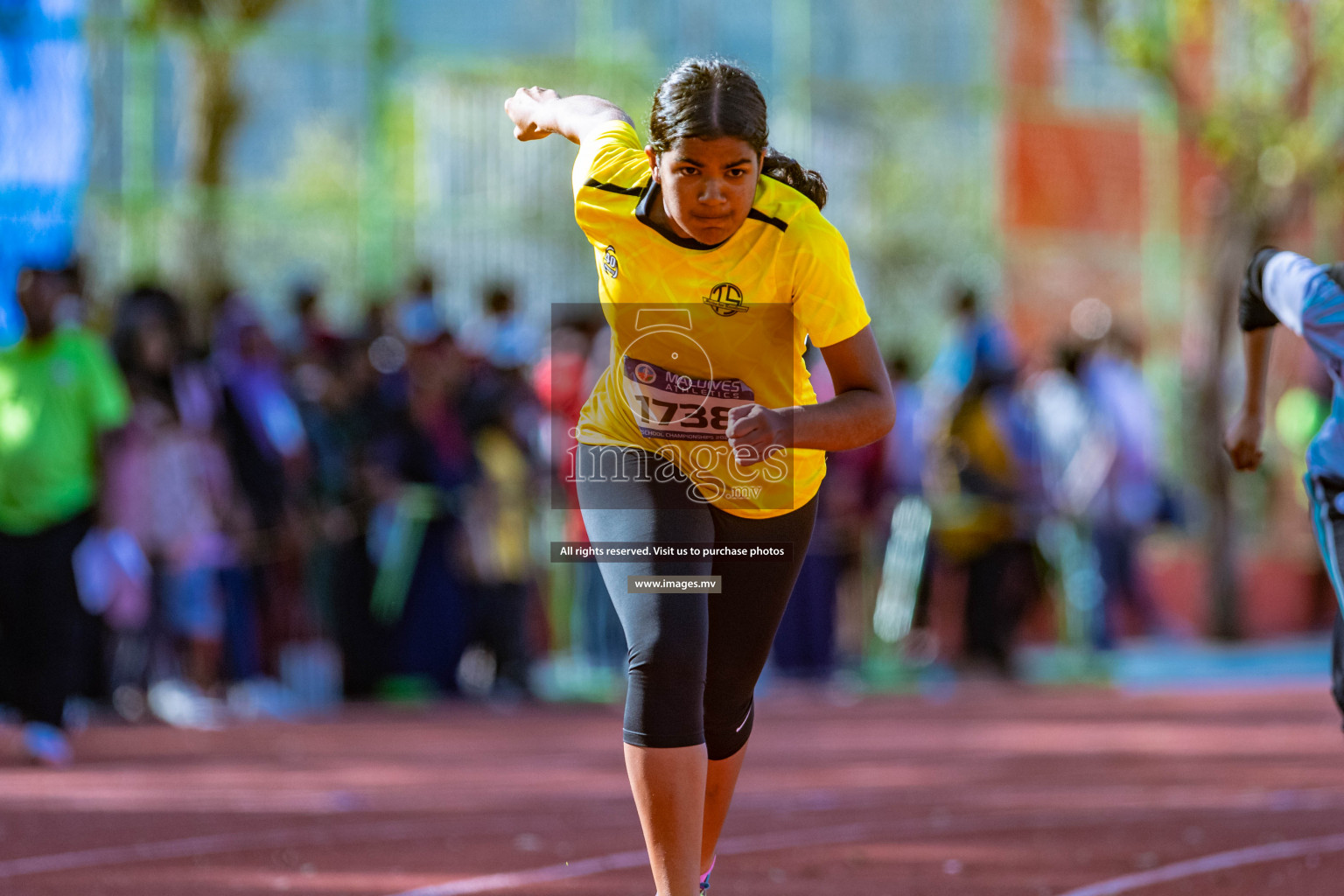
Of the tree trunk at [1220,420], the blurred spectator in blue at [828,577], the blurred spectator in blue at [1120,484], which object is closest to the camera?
the blurred spectator in blue at [828,577]

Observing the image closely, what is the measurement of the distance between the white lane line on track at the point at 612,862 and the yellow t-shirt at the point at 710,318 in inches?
73.5

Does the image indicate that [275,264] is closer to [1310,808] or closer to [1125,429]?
[1125,429]

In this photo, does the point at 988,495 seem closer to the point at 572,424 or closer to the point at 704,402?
the point at 572,424

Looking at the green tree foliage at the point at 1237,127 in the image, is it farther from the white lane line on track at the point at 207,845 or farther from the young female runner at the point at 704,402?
the young female runner at the point at 704,402

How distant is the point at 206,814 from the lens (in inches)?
292

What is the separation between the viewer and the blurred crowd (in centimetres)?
912

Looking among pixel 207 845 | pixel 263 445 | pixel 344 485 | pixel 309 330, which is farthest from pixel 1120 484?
pixel 207 845

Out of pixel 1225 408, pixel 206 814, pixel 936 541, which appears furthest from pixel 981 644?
pixel 206 814

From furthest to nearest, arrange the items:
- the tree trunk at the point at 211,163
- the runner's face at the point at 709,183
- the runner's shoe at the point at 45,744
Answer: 1. the tree trunk at the point at 211,163
2. the runner's shoe at the point at 45,744
3. the runner's face at the point at 709,183

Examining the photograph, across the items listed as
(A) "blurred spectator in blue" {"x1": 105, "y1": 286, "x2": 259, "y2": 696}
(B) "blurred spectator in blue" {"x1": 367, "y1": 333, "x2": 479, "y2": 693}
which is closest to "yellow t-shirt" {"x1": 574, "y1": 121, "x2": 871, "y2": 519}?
(A) "blurred spectator in blue" {"x1": 105, "y1": 286, "x2": 259, "y2": 696}

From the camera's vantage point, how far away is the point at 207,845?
6.64m

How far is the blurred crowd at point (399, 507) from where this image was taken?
29.9 ft

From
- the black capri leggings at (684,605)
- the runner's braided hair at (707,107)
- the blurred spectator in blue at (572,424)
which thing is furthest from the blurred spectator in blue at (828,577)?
the runner's braided hair at (707,107)

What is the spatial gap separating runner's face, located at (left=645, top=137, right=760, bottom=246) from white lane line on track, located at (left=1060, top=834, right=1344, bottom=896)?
2.64m
